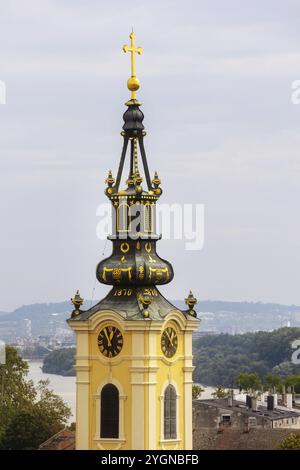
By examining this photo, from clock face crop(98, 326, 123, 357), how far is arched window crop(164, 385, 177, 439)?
1.53 metres

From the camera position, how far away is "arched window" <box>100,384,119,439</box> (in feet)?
154

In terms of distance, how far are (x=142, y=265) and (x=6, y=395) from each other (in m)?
71.3

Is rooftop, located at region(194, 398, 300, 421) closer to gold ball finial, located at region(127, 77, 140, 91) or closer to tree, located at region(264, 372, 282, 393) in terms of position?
tree, located at region(264, 372, 282, 393)

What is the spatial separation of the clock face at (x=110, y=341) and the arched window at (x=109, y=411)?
757mm

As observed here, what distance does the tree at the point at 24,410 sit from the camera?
10388 cm

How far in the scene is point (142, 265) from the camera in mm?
46844

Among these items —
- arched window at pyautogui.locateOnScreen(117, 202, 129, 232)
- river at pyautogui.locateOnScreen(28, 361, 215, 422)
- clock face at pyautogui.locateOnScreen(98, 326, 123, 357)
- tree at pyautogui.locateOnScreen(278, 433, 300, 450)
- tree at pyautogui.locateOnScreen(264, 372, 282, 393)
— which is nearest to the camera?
clock face at pyautogui.locateOnScreen(98, 326, 123, 357)

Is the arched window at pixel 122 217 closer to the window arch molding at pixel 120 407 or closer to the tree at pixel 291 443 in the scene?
the window arch molding at pixel 120 407

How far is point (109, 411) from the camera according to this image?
1850 inches

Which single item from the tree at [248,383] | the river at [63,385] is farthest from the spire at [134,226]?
the tree at [248,383]

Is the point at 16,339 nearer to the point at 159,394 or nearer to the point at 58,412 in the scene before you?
the point at 58,412

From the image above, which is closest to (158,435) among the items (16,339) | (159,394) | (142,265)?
(159,394)

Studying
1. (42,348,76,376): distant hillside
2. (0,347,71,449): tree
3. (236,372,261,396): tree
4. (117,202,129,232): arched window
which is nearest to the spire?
(117,202,129,232): arched window

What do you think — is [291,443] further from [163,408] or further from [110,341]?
[110,341]
